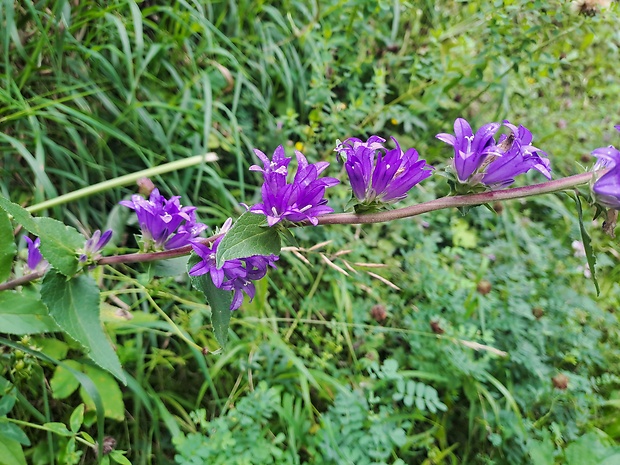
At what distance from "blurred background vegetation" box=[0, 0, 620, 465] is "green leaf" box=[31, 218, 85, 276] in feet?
0.56

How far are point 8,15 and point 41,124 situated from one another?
12.2 inches

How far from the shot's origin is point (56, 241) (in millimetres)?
840

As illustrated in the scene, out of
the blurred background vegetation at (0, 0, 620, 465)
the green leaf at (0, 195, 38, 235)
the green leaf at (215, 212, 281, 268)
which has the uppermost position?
the green leaf at (0, 195, 38, 235)

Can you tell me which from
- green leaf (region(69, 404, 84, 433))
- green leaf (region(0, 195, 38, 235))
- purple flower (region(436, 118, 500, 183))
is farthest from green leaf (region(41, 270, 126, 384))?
purple flower (region(436, 118, 500, 183))

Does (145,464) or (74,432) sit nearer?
(74,432)

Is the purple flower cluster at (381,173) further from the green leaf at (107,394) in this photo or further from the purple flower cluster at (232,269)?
the green leaf at (107,394)

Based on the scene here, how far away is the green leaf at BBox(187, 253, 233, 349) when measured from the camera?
81cm

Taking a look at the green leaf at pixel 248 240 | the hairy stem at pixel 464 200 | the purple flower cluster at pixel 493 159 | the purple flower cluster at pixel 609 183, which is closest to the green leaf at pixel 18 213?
the green leaf at pixel 248 240

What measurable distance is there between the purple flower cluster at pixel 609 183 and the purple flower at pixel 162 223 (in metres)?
0.62

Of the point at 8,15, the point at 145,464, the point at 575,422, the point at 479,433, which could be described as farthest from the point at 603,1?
the point at 145,464

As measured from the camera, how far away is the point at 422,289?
1.72 m

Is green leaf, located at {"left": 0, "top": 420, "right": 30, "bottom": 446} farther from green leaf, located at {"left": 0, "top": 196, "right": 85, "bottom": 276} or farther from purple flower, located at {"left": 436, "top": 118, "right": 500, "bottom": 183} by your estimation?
purple flower, located at {"left": 436, "top": 118, "right": 500, "bottom": 183}

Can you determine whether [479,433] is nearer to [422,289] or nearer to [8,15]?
[422,289]

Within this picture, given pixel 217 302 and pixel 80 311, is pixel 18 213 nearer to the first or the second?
pixel 80 311
